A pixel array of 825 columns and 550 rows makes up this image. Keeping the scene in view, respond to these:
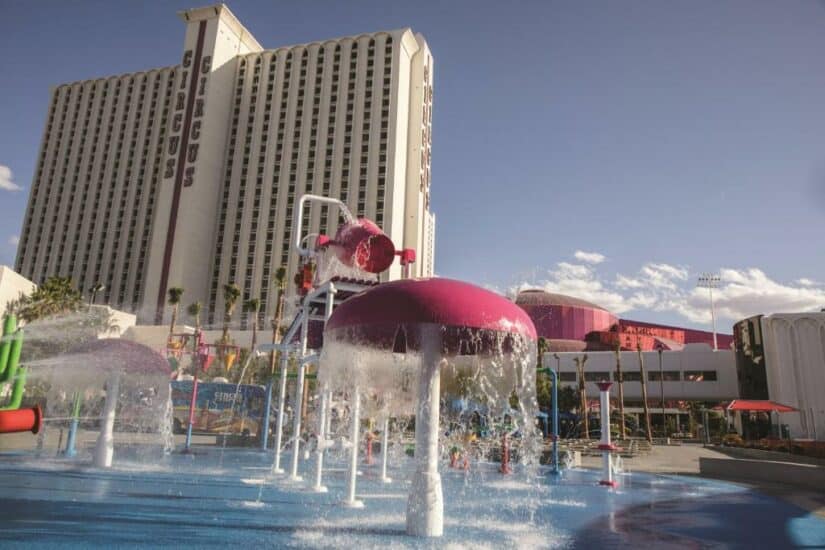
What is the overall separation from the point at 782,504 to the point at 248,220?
248ft

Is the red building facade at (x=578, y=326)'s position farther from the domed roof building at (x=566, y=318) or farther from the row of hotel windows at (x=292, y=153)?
the row of hotel windows at (x=292, y=153)

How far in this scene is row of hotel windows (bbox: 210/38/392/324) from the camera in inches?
3063

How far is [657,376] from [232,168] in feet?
211

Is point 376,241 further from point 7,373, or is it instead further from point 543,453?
point 543,453

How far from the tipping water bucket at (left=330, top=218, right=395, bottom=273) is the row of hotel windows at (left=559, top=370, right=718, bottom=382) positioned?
5622cm

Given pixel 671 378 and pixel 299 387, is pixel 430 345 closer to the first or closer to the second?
pixel 299 387

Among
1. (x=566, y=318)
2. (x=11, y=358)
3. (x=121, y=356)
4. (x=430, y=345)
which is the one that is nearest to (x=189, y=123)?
(x=566, y=318)

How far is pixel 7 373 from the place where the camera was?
6.58 metres

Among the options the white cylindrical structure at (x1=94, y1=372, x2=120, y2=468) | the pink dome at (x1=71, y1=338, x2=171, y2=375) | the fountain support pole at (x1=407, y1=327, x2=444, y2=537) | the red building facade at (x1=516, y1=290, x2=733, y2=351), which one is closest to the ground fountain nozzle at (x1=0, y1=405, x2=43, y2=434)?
the fountain support pole at (x1=407, y1=327, x2=444, y2=537)

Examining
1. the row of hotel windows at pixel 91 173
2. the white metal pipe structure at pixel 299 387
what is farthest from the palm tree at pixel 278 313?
the row of hotel windows at pixel 91 173

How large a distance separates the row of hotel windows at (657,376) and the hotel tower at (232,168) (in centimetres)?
2715

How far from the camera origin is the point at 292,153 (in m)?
82.4

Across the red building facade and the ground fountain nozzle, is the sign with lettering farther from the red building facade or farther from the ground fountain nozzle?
the ground fountain nozzle

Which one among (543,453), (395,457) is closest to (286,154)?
(395,457)
